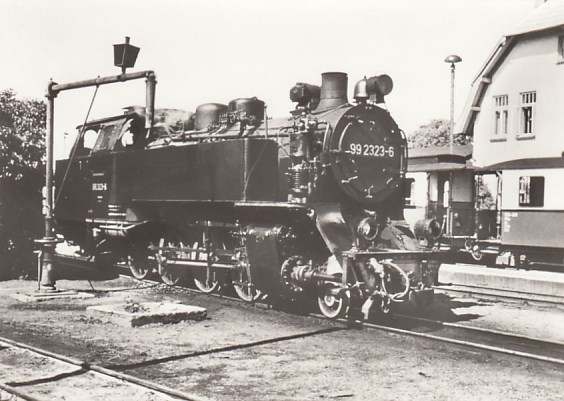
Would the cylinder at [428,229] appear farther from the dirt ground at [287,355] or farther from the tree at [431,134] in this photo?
the tree at [431,134]

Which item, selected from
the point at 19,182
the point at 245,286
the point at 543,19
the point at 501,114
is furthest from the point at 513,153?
the point at 19,182

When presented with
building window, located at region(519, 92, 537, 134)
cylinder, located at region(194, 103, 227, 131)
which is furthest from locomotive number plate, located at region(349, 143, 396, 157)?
building window, located at region(519, 92, 537, 134)

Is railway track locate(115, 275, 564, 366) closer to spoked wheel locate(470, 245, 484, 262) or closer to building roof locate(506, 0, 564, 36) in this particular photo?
spoked wheel locate(470, 245, 484, 262)

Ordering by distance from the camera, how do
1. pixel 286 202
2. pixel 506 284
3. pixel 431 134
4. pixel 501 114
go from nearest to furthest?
pixel 286 202 < pixel 506 284 < pixel 501 114 < pixel 431 134

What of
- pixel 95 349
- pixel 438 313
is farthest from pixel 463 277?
pixel 95 349

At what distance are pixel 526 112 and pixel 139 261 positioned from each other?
16.0 meters

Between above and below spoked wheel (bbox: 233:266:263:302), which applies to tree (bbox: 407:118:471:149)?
above

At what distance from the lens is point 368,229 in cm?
927

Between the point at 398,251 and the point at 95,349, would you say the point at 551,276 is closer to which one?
the point at 398,251

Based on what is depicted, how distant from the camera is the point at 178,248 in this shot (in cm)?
1170

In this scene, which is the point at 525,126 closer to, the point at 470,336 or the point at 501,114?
the point at 501,114

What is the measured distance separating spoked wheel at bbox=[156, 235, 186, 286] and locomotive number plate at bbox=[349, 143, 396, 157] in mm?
3806

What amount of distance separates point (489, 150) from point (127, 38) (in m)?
17.4

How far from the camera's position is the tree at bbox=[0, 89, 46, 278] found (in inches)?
532
